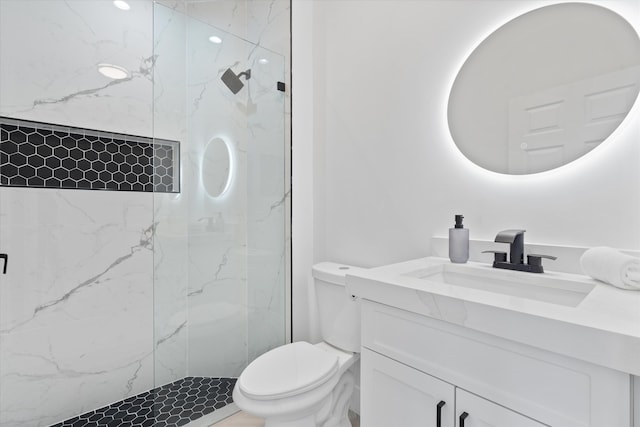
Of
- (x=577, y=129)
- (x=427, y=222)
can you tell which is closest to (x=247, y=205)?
(x=427, y=222)

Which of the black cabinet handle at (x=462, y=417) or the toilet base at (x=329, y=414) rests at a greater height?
the black cabinet handle at (x=462, y=417)

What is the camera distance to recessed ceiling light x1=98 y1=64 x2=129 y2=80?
1803mm

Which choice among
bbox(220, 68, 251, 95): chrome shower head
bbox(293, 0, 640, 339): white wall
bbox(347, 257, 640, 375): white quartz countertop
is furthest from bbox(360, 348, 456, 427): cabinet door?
bbox(220, 68, 251, 95): chrome shower head

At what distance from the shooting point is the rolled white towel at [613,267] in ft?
2.61

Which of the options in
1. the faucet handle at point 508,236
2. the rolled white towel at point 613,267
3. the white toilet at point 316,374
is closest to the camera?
the rolled white towel at point 613,267

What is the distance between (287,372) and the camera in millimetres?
1299

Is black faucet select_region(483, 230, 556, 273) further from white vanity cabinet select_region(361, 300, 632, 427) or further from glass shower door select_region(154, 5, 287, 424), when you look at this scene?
glass shower door select_region(154, 5, 287, 424)

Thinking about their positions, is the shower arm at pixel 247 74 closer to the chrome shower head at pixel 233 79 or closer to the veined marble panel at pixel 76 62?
the chrome shower head at pixel 233 79

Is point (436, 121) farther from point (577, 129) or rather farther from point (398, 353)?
point (398, 353)

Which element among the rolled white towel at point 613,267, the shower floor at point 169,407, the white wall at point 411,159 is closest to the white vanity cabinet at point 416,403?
the rolled white towel at point 613,267

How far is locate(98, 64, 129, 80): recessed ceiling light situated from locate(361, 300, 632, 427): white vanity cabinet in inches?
75.1

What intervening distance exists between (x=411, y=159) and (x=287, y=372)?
109 cm

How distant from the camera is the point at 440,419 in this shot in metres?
0.81

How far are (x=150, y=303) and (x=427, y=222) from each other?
65.7 inches
